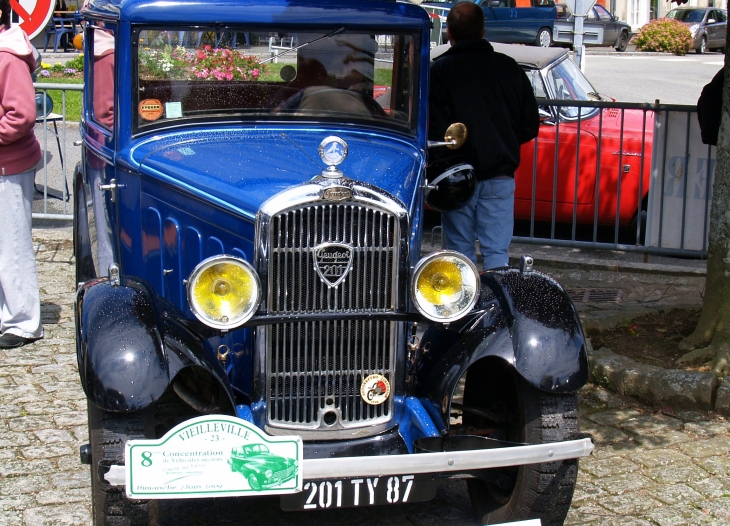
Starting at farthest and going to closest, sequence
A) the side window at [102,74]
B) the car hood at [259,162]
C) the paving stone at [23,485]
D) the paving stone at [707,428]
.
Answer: the paving stone at [707,428]
the side window at [102,74]
the paving stone at [23,485]
the car hood at [259,162]

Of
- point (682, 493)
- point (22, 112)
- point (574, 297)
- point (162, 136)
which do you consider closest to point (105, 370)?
point (162, 136)

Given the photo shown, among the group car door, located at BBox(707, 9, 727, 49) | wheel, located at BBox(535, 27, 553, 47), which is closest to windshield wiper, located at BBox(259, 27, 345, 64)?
wheel, located at BBox(535, 27, 553, 47)

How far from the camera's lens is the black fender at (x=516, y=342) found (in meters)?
3.42

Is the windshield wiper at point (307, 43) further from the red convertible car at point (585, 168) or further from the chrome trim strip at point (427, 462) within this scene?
the red convertible car at point (585, 168)

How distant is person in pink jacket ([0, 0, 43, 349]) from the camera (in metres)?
5.46

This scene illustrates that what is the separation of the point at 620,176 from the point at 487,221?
2.64 m

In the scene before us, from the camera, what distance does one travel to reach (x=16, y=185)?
5.70 meters

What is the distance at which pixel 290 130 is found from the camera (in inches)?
164

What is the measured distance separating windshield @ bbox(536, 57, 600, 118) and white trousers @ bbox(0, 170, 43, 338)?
454cm

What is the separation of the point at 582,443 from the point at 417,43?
200 centimetres

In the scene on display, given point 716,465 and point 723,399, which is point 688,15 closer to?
point 723,399

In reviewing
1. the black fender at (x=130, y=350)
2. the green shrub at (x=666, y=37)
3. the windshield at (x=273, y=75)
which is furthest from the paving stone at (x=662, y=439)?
the green shrub at (x=666, y=37)

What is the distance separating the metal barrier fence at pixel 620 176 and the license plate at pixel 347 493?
4953 mm

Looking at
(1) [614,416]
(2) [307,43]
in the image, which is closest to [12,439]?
(2) [307,43]
